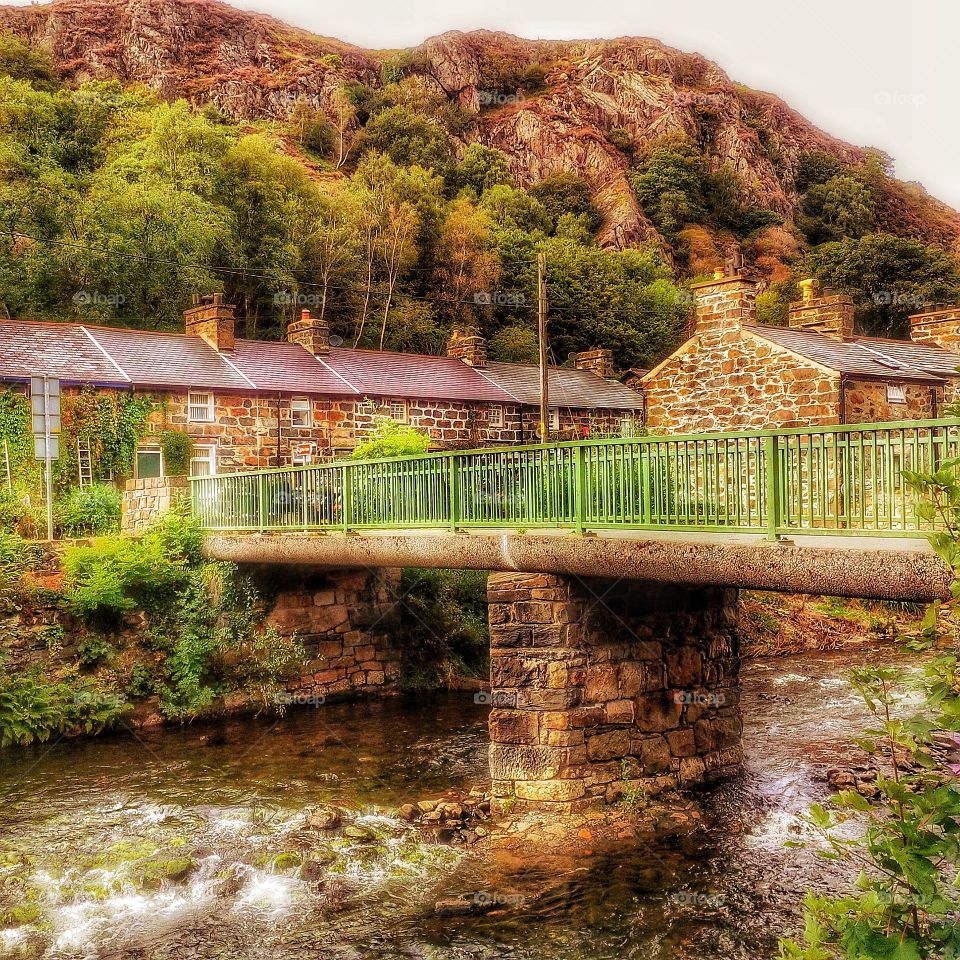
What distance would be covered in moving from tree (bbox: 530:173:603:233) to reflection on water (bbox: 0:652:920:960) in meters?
57.8

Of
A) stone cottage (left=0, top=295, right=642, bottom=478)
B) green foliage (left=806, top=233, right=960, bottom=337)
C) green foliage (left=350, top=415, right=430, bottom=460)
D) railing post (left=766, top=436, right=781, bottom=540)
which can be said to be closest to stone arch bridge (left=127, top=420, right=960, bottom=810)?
railing post (left=766, top=436, right=781, bottom=540)

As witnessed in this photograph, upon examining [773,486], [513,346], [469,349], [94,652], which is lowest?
[94,652]

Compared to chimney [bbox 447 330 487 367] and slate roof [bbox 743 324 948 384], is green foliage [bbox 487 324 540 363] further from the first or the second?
slate roof [bbox 743 324 948 384]

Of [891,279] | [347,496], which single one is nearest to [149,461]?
[347,496]

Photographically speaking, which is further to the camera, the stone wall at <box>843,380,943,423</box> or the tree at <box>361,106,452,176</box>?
the tree at <box>361,106,452,176</box>

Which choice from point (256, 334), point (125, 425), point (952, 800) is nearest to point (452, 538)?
point (952, 800)

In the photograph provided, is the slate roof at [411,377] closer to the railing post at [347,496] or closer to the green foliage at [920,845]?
the railing post at [347,496]

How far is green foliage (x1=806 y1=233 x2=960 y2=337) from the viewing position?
4788 centimetres

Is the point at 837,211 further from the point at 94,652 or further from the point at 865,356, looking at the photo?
the point at 94,652

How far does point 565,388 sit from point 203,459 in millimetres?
13343

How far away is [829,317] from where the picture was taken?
2228 cm

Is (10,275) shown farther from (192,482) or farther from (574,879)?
(574,879)

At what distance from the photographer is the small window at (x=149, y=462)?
81.4 ft

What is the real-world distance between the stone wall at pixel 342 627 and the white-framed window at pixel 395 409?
978 cm
